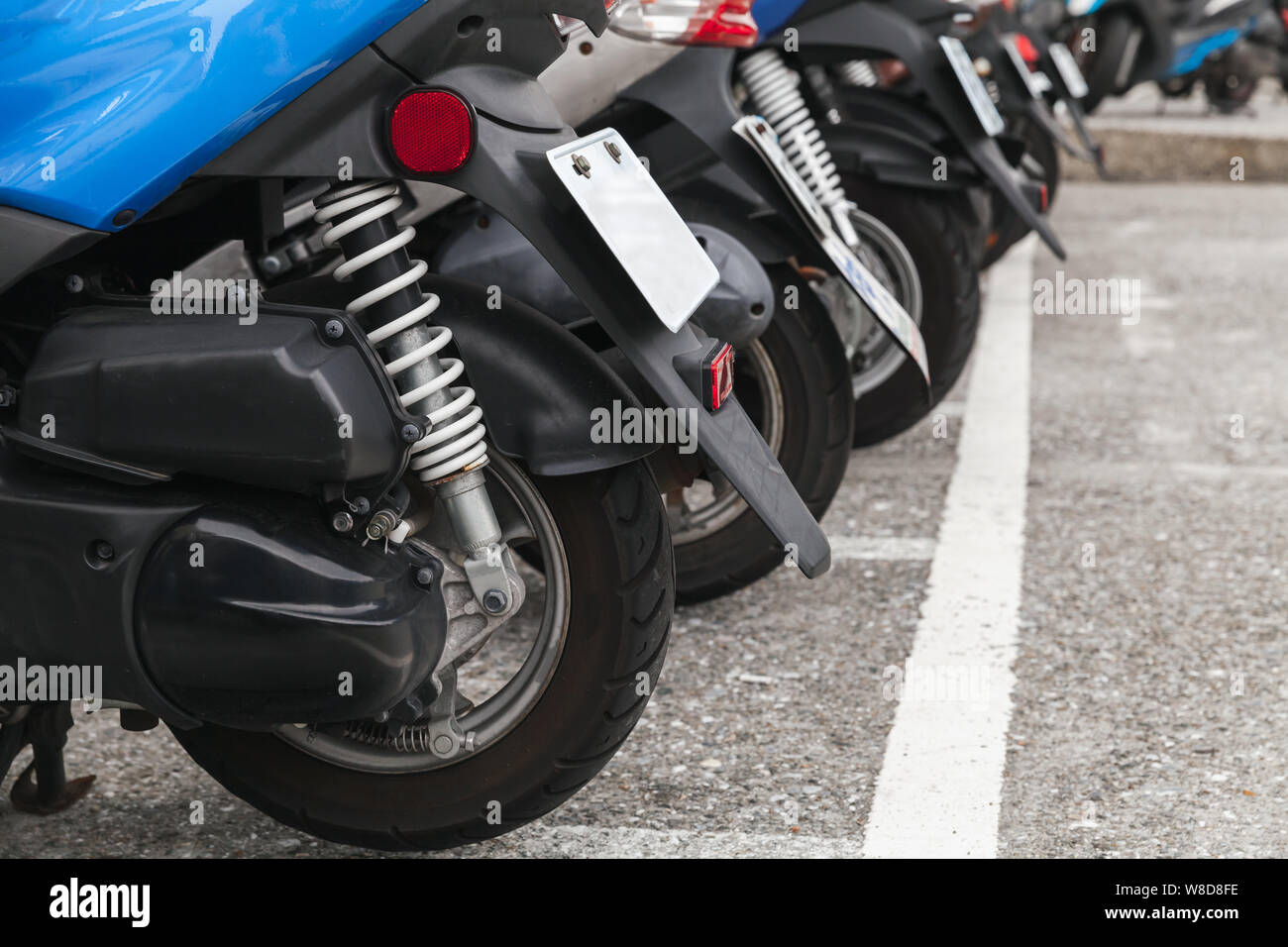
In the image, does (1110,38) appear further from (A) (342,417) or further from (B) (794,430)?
(A) (342,417)

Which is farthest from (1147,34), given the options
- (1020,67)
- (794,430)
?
(794,430)

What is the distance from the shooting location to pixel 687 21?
3.38 meters

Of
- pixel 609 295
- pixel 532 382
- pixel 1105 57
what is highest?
pixel 609 295

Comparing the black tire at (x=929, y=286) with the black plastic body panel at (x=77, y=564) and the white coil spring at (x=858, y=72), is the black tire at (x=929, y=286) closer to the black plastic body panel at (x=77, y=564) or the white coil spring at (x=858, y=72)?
the white coil spring at (x=858, y=72)

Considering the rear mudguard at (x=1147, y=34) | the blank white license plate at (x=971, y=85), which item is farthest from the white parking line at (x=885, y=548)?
the rear mudguard at (x=1147, y=34)

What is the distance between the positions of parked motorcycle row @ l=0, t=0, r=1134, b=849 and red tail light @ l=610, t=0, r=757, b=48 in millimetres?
903

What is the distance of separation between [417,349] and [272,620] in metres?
0.40

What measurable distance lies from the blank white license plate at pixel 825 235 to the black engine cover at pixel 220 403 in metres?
1.34

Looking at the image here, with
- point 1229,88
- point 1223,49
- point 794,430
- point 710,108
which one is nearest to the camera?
point 710,108

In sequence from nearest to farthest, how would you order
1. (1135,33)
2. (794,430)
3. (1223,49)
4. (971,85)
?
(794,430) → (971,85) → (1135,33) → (1223,49)
